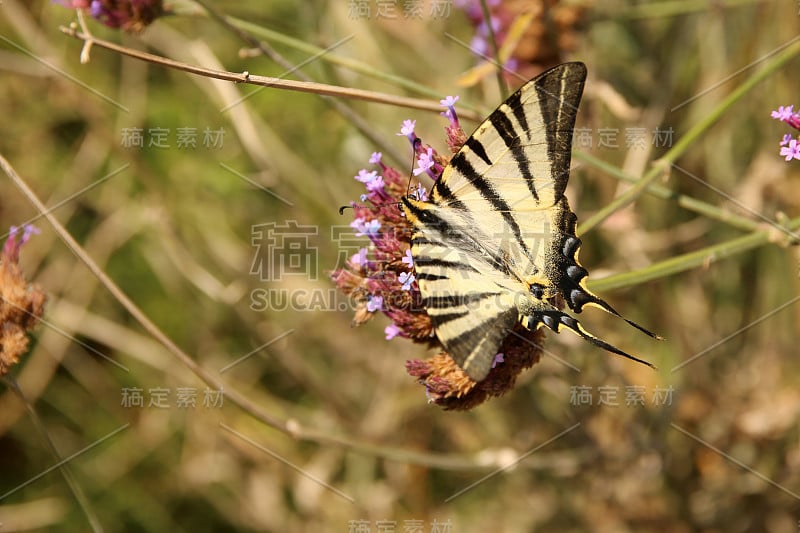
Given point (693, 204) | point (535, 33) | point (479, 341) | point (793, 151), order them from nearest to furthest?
point (479, 341), point (793, 151), point (693, 204), point (535, 33)

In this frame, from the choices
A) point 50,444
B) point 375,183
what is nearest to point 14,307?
point 50,444

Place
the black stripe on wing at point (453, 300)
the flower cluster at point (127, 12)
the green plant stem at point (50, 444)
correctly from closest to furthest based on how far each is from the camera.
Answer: the black stripe on wing at point (453, 300) < the green plant stem at point (50, 444) < the flower cluster at point (127, 12)

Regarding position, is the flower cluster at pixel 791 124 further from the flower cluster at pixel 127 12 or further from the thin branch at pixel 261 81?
the flower cluster at pixel 127 12

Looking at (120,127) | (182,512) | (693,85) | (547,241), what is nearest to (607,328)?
(693,85)

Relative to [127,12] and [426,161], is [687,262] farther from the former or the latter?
[127,12]

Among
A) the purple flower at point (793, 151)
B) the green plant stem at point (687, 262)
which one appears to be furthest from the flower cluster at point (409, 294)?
the purple flower at point (793, 151)

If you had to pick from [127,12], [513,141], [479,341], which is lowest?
[479,341]

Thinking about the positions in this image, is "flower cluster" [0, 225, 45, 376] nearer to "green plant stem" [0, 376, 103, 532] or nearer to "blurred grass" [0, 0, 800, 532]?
"green plant stem" [0, 376, 103, 532]
